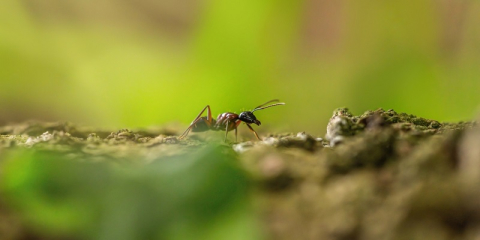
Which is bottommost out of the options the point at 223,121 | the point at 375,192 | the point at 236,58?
the point at 375,192

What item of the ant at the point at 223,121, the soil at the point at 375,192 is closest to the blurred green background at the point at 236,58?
the ant at the point at 223,121

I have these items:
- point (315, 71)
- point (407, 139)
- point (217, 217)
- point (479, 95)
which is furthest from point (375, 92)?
point (217, 217)

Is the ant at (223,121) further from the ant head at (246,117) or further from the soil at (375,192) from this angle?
the soil at (375,192)

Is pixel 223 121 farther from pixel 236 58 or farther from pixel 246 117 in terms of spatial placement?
pixel 236 58

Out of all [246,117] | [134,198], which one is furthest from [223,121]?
[134,198]

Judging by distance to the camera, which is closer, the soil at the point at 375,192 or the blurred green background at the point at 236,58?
the soil at the point at 375,192

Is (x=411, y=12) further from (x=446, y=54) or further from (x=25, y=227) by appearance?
(x=25, y=227)
